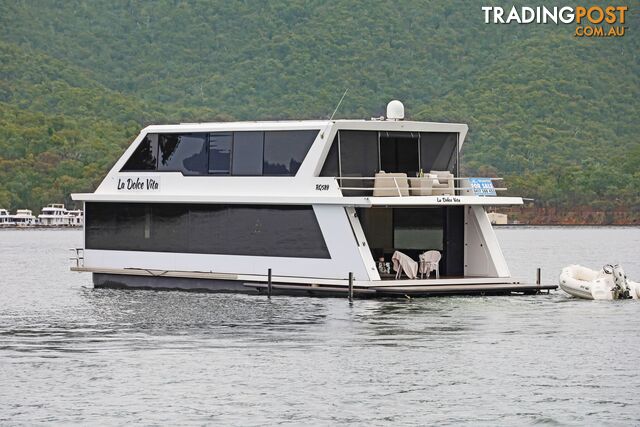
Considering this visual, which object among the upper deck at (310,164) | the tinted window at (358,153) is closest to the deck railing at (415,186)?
the upper deck at (310,164)

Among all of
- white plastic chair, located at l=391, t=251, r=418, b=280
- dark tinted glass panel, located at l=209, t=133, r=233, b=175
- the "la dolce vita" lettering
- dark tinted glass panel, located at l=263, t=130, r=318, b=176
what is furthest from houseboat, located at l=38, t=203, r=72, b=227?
white plastic chair, located at l=391, t=251, r=418, b=280

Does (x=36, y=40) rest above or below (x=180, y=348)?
above

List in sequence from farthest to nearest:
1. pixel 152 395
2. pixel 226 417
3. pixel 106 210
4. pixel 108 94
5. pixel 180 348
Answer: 1. pixel 108 94
2. pixel 106 210
3. pixel 180 348
4. pixel 152 395
5. pixel 226 417

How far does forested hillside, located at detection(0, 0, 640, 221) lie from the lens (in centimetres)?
13788

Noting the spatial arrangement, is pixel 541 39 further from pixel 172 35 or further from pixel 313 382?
pixel 313 382

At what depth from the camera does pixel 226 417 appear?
69.4 ft

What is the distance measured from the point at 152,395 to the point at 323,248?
37.1 ft

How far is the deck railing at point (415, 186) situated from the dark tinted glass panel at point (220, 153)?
10.7 feet

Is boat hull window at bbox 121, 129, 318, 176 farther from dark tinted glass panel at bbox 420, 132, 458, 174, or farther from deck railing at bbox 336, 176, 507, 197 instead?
dark tinted glass panel at bbox 420, 132, 458, 174

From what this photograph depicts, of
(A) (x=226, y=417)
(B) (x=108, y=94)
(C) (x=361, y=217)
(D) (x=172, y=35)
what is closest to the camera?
(A) (x=226, y=417)

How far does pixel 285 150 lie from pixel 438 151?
3.91 meters

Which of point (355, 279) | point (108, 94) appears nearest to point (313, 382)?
point (355, 279)

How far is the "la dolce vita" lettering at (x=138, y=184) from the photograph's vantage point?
1483 inches

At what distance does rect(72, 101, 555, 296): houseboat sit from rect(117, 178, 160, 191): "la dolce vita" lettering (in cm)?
5
